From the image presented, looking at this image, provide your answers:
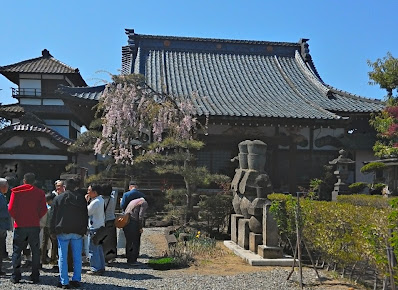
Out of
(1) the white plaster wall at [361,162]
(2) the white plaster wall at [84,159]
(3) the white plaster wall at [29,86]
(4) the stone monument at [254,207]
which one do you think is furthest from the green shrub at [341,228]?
(3) the white plaster wall at [29,86]

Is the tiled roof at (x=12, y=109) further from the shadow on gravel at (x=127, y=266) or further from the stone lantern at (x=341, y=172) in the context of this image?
the shadow on gravel at (x=127, y=266)

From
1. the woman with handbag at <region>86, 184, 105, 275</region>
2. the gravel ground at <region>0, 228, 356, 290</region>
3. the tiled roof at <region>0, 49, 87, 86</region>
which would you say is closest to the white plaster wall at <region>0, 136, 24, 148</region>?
the tiled roof at <region>0, 49, 87, 86</region>

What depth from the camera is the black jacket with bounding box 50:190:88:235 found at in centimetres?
636

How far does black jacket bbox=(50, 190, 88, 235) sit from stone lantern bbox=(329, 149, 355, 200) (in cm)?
1214

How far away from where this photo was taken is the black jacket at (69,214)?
636cm

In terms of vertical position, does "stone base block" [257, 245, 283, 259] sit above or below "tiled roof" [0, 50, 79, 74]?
below

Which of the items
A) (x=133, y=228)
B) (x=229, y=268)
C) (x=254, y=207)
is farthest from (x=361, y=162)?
(x=133, y=228)

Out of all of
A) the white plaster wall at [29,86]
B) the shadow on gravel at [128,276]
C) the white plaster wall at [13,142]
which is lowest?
the shadow on gravel at [128,276]

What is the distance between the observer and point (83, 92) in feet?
55.0

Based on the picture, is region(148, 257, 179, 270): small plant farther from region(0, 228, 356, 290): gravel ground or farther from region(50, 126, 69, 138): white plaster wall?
region(50, 126, 69, 138): white plaster wall

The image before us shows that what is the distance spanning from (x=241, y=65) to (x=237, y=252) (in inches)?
611

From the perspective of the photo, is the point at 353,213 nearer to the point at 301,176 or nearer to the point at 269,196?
the point at 269,196

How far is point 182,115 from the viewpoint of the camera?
46.1ft

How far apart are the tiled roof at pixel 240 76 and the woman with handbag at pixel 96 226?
32.2 ft
